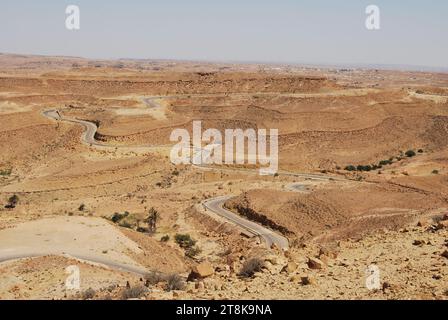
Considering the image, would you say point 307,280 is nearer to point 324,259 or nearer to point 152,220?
point 324,259

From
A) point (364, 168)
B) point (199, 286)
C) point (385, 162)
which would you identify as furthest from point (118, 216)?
point (385, 162)

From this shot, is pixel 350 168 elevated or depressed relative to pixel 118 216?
elevated

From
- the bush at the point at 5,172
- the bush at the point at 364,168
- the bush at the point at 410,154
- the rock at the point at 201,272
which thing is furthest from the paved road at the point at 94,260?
the bush at the point at 410,154

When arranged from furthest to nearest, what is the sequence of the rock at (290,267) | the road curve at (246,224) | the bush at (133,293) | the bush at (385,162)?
the bush at (385,162) → the road curve at (246,224) → the rock at (290,267) → the bush at (133,293)

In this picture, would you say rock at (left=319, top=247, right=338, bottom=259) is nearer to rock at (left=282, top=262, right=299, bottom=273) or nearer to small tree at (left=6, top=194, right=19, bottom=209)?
rock at (left=282, top=262, right=299, bottom=273)

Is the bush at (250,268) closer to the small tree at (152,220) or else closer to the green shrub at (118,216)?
the small tree at (152,220)
